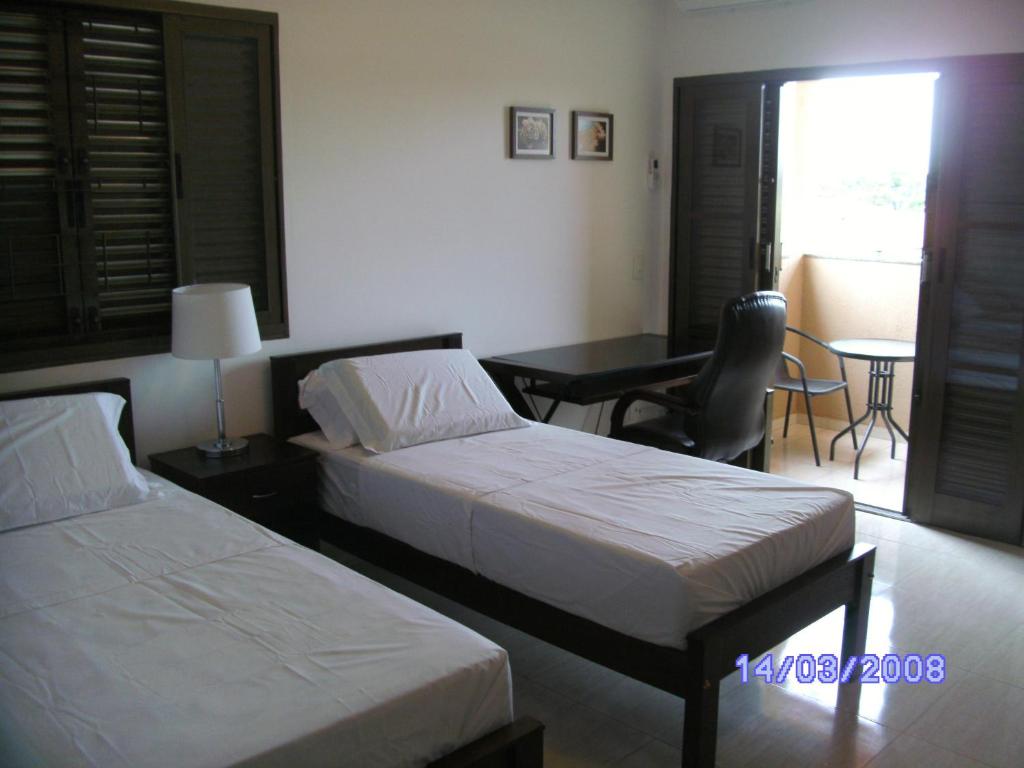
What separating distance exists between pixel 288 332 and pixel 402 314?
0.57m

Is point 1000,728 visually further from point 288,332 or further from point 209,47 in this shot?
point 209,47

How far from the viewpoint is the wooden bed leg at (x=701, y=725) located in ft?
8.13

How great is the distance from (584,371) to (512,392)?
414mm

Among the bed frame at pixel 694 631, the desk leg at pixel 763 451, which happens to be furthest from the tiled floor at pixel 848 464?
the bed frame at pixel 694 631

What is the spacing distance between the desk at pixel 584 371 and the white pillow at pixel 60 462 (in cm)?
182

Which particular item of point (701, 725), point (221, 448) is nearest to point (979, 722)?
point (701, 725)

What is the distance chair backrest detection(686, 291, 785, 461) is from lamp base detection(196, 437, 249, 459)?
1772 millimetres

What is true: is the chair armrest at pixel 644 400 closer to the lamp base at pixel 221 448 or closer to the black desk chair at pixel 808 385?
the black desk chair at pixel 808 385

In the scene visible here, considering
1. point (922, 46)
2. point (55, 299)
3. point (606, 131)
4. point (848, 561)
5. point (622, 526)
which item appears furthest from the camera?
point (606, 131)

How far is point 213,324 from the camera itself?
3.30 metres

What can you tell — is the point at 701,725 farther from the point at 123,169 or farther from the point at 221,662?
the point at 123,169

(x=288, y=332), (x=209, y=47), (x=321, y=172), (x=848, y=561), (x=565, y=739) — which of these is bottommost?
(x=565, y=739)

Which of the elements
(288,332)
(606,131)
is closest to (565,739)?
(288,332)

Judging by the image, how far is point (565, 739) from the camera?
2771 mm
